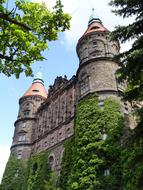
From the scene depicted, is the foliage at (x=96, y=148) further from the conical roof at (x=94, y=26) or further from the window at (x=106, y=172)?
the conical roof at (x=94, y=26)

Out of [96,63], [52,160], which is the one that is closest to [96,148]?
[52,160]

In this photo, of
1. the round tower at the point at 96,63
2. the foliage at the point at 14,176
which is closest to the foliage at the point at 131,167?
the round tower at the point at 96,63

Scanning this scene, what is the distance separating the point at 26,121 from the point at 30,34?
34.8m

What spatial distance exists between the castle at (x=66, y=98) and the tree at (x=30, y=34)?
16.3m

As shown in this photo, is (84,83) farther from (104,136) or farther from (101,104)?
(104,136)

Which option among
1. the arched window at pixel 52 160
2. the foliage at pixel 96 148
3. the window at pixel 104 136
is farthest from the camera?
the arched window at pixel 52 160

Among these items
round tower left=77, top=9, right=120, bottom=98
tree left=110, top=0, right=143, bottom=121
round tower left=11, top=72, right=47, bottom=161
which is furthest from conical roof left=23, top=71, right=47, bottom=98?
tree left=110, top=0, right=143, bottom=121

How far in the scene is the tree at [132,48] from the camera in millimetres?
14723

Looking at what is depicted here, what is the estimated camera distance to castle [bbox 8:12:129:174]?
31.5 metres

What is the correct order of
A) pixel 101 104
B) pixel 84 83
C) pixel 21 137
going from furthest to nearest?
pixel 21 137 < pixel 84 83 < pixel 101 104

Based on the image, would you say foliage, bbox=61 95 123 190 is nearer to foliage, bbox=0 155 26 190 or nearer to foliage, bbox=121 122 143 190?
foliage, bbox=121 122 143 190

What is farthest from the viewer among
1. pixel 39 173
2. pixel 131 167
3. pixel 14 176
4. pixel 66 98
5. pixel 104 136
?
pixel 14 176

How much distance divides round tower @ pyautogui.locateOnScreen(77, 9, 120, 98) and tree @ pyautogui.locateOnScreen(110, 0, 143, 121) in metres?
11.9

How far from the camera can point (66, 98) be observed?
37.7 m
